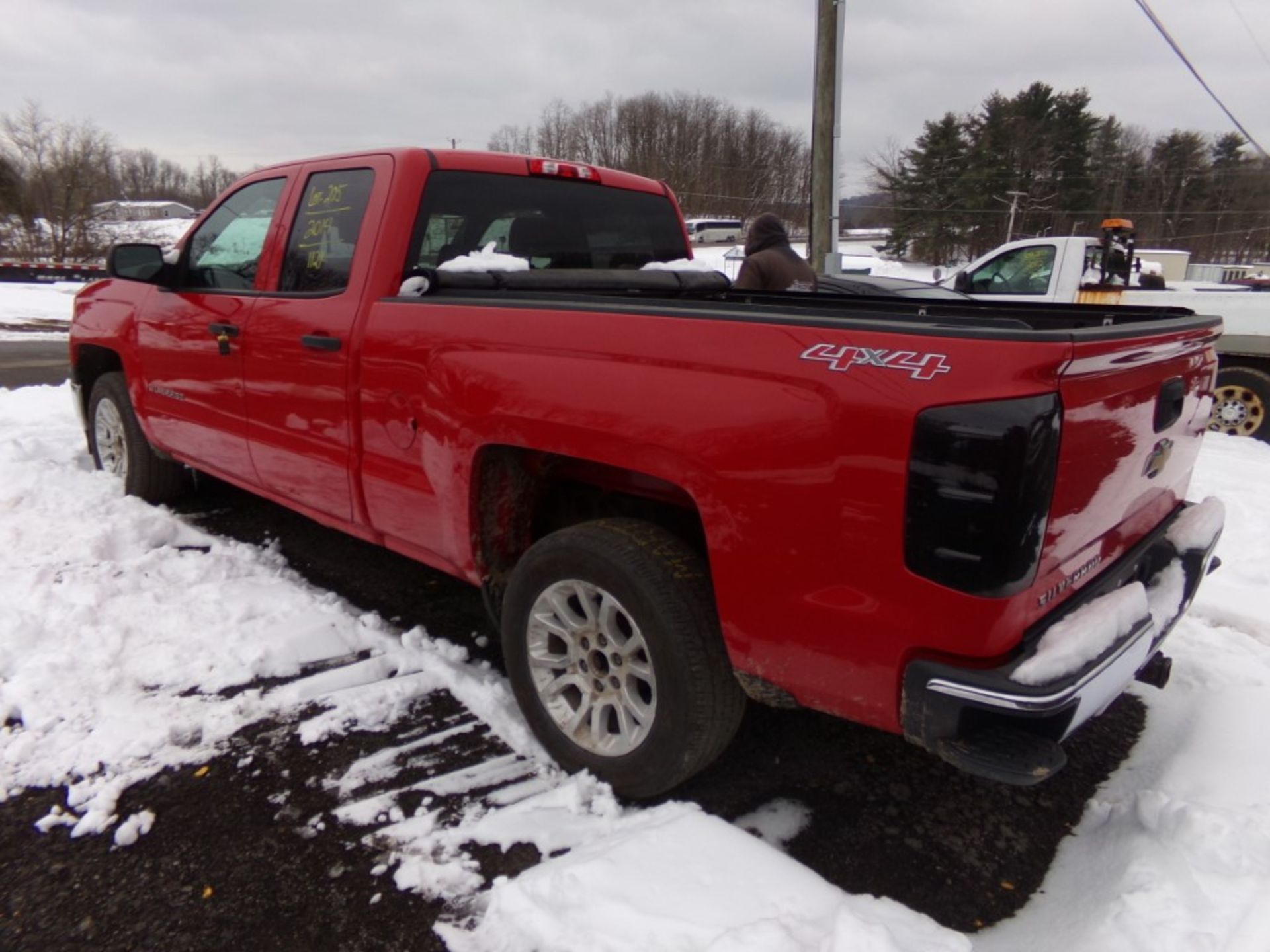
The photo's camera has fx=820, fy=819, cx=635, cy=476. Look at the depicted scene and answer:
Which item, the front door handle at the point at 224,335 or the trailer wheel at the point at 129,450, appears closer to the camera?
the front door handle at the point at 224,335

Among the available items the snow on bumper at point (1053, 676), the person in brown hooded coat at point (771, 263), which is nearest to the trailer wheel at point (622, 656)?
the snow on bumper at point (1053, 676)

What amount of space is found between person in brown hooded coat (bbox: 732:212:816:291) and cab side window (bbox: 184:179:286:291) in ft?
11.7

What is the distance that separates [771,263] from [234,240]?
3.96 m

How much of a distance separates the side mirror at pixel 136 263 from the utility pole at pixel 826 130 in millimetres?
8305

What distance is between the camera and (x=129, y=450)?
16.0 feet

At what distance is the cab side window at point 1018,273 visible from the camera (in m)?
8.99

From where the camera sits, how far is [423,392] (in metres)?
2.72

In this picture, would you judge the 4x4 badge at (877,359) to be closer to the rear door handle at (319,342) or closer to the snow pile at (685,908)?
the snow pile at (685,908)

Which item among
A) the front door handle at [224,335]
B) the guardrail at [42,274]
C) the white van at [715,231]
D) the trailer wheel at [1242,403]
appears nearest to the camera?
the front door handle at [224,335]

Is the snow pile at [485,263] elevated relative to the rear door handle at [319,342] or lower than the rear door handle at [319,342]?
elevated

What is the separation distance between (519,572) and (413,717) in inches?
30.8

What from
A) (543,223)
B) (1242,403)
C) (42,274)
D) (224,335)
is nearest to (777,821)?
(543,223)

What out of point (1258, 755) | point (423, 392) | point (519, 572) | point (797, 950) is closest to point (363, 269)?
point (423, 392)

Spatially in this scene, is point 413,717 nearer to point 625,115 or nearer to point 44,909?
point 44,909
